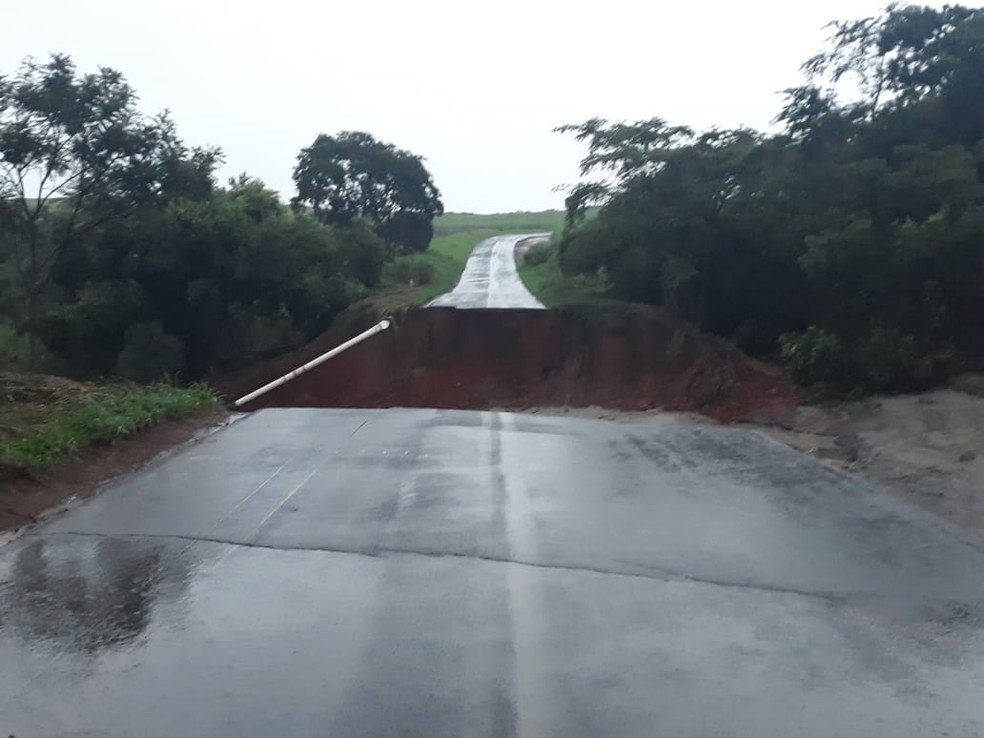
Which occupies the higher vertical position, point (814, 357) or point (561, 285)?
point (814, 357)

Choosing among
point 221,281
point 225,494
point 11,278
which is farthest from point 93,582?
point 11,278

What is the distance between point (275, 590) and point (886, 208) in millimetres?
15400

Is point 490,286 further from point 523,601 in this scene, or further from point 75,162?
point 523,601

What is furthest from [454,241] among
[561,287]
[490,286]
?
[561,287]

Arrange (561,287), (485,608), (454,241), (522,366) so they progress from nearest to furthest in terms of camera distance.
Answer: (485,608) < (522,366) < (561,287) < (454,241)

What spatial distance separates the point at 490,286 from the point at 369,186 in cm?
1743

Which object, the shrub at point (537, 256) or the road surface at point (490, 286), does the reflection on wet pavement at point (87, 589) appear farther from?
the shrub at point (537, 256)

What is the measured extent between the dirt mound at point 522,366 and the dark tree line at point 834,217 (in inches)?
47.7

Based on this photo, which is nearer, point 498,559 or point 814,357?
point 498,559

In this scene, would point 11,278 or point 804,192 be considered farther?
point 11,278

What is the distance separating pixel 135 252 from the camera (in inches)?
1205

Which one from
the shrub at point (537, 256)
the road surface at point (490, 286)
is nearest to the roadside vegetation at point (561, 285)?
the road surface at point (490, 286)

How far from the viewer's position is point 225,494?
945 cm

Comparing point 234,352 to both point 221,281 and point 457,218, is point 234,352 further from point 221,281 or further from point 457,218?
point 457,218
